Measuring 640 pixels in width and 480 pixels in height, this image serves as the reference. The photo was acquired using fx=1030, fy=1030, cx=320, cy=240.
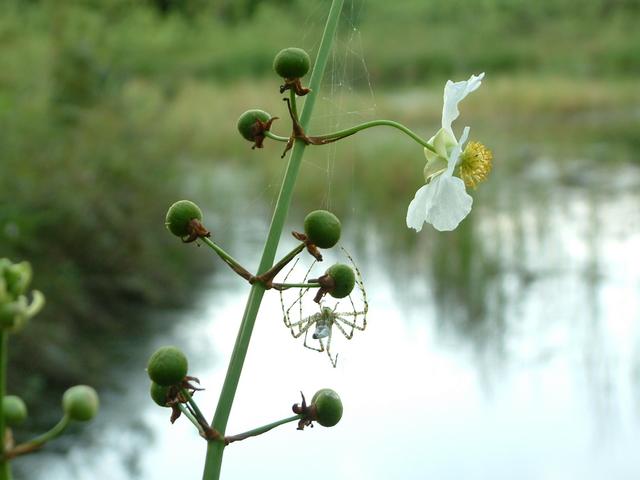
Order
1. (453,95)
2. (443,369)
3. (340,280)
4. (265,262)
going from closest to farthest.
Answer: (265,262) → (340,280) → (453,95) → (443,369)

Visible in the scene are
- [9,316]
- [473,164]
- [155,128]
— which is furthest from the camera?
[155,128]

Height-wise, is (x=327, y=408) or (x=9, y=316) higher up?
(x=327, y=408)

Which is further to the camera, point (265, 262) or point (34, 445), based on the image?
point (265, 262)

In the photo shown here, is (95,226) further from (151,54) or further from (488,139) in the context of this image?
(488,139)

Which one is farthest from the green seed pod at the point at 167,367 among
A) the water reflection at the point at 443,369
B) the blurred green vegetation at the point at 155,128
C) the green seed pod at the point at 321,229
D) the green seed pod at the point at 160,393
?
the water reflection at the point at 443,369

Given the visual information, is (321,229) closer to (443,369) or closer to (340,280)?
(340,280)

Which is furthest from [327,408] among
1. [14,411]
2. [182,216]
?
[14,411]

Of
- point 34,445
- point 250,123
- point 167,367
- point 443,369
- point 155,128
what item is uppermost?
point 155,128

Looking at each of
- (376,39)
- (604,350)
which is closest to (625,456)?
(604,350)
